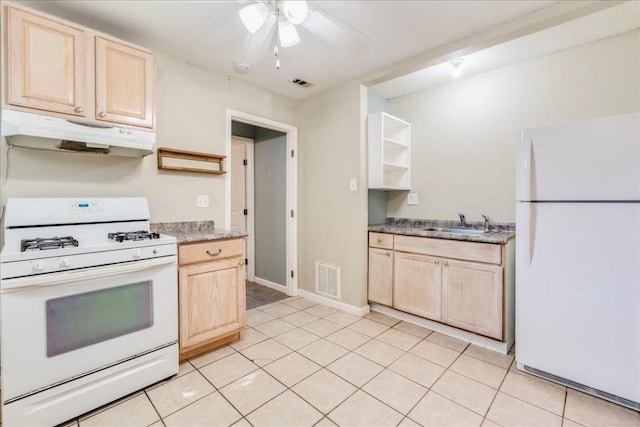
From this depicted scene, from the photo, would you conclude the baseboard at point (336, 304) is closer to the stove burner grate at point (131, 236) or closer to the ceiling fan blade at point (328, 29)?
the stove burner grate at point (131, 236)

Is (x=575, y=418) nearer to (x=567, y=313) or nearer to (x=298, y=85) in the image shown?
(x=567, y=313)

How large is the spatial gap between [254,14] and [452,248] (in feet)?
7.16

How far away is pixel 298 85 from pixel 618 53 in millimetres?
2645

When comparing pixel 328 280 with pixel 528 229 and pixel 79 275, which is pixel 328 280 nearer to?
pixel 528 229

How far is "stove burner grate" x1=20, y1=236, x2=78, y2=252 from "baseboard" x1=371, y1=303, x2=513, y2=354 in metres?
2.62

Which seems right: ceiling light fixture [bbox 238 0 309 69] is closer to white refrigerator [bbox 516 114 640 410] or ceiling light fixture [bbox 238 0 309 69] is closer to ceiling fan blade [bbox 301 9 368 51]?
ceiling fan blade [bbox 301 9 368 51]

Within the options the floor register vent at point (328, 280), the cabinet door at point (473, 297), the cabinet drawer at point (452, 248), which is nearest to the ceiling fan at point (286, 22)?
the cabinet drawer at point (452, 248)

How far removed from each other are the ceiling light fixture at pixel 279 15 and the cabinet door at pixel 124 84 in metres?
0.96

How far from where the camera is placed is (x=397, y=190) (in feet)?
11.2

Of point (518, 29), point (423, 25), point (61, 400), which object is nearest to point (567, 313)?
point (518, 29)

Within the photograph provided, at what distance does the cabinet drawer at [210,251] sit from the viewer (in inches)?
81.0

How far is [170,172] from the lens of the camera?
2.53 meters

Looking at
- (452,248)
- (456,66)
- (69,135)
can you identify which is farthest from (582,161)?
(69,135)

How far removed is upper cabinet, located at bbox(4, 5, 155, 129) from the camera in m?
1.63
